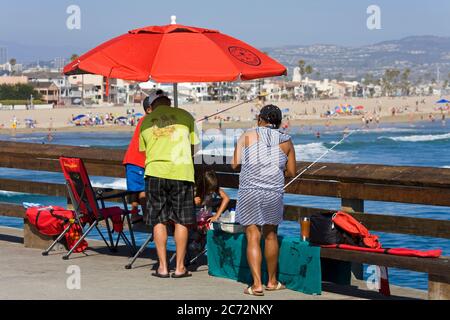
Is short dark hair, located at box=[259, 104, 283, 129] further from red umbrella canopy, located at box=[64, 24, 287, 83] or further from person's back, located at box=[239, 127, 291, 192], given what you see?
red umbrella canopy, located at box=[64, 24, 287, 83]

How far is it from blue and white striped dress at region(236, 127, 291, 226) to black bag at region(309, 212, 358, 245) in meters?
0.27

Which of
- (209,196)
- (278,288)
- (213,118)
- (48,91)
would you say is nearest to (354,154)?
(213,118)

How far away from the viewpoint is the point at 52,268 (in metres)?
7.66

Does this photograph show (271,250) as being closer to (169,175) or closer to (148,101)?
(169,175)

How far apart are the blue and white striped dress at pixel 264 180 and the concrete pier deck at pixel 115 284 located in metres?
0.52

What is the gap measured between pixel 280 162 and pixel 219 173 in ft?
4.14

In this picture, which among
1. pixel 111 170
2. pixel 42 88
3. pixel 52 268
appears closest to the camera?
pixel 52 268

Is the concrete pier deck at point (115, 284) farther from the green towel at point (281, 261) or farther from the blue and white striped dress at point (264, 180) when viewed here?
the blue and white striped dress at point (264, 180)

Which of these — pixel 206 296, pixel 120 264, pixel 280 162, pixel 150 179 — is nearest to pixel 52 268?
pixel 120 264

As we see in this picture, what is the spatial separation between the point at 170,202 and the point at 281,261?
3.13 ft

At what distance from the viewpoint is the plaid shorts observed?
729 centimetres

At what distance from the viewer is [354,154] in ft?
201
